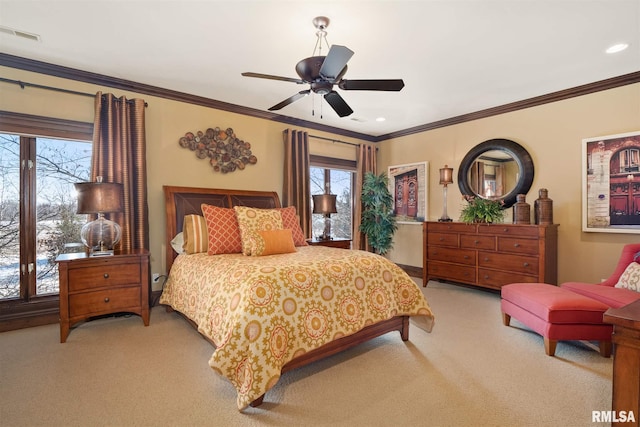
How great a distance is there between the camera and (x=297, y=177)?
4.99 metres

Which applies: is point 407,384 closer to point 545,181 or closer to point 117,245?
point 117,245

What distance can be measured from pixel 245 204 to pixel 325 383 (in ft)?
9.30

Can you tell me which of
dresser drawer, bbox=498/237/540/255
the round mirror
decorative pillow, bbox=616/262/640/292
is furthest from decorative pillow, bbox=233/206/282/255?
decorative pillow, bbox=616/262/640/292

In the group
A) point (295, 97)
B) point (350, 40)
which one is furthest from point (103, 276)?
point (350, 40)

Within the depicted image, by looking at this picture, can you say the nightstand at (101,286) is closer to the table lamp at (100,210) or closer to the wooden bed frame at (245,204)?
the table lamp at (100,210)

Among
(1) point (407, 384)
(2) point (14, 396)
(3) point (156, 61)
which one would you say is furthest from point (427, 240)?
(2) point (14, 396)

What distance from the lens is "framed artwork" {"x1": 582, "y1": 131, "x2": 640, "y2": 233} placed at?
3.48 metres

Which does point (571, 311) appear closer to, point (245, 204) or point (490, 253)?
point (490, 253)

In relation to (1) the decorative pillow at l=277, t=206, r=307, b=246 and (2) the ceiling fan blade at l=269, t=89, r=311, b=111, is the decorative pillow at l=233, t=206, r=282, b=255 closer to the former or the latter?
(1) the decorative pillow at l=277, t=206, r=307, b=246

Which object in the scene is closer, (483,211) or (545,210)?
(545,210)

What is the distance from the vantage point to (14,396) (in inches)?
77.8

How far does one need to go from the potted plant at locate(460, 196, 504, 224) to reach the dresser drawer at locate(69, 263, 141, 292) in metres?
4.24

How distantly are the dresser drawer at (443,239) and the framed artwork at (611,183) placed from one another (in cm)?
149

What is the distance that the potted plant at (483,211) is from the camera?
4211 millimetres
